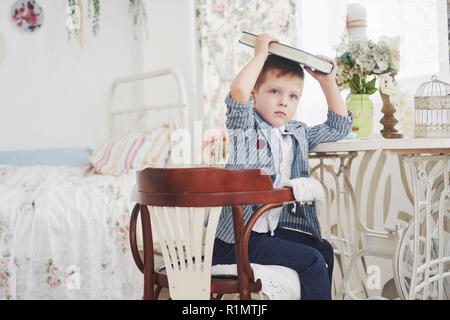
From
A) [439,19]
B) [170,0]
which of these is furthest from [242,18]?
[439,19]

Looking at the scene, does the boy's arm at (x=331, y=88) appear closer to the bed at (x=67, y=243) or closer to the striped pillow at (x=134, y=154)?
the bed at (x=67, y=243)

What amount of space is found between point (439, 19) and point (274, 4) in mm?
817

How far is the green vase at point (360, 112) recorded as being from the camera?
4.70ft

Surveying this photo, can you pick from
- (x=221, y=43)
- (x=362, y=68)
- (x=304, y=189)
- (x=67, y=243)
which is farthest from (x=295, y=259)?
(x=221, y=43)

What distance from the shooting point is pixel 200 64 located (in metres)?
2.66

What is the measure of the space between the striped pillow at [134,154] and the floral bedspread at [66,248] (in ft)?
1.23

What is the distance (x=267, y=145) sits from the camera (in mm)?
1256

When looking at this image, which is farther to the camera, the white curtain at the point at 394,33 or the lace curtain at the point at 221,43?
the lace curtain at the point at 221,43

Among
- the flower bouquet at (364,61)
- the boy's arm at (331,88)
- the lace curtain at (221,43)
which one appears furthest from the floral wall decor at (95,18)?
the boy's arm at (331,88)

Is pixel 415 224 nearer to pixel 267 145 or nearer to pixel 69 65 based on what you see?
pixel 267 145

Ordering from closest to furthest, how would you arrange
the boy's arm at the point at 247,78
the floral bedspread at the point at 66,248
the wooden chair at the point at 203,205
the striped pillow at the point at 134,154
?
the wooden chair at the point at 203,205 → the boy's arm at the point at 247,78 → the floral bedspread at the point at 66,248 → the striped pillow at the point at 134,154

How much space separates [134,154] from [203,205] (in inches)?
57.3

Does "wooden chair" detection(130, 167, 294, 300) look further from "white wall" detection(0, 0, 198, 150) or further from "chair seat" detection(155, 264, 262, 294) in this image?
"white wall" detection(0, 0, 198, 150)
